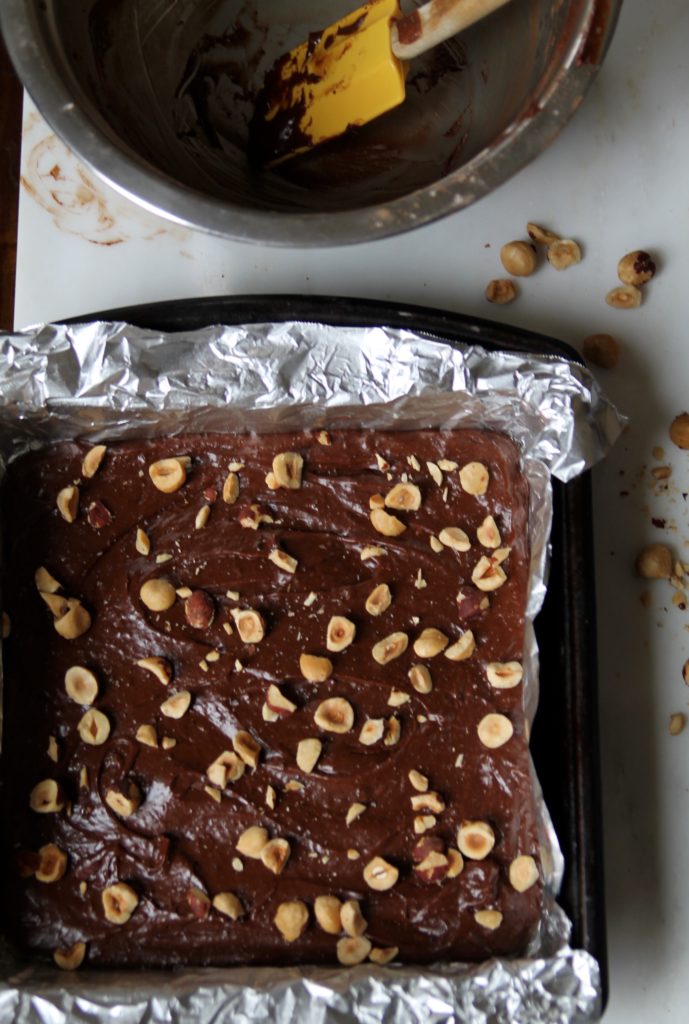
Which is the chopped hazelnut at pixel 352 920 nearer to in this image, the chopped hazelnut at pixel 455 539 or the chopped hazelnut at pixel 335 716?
the chopped hazelnut at pixel 335 716

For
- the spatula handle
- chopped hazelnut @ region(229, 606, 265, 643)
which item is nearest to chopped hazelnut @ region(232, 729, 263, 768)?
chopped hazelnut @ region(229, 606, 265, 643)

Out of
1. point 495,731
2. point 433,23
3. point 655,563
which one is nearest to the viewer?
point 433,23

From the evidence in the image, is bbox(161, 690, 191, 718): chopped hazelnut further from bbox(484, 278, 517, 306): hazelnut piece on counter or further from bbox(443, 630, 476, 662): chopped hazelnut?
bbox(484, 278, 517, 306): hazelnut piece on counter

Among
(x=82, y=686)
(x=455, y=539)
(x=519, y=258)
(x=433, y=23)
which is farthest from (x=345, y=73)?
(x=82, y=686)

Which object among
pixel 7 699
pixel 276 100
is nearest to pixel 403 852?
pixel 7 699

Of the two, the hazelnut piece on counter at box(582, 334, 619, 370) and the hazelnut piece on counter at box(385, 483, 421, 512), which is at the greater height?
the hazelnut piece on counter at box(582, 334, 619, 370)

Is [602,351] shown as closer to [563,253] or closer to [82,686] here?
[563,253]
